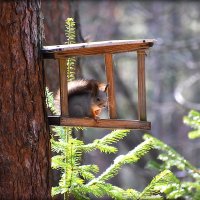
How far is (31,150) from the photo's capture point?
9.40 ft

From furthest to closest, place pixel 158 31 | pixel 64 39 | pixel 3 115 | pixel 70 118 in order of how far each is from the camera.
Answer: pixel 158 31 → pixel 64 39 → pixel 70 118 → pixel 3 115

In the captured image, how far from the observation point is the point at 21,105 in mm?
2820

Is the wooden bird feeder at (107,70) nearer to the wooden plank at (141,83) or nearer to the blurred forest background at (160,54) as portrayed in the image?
the wooden plank at (141,83)

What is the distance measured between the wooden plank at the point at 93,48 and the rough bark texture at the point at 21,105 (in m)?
0.09

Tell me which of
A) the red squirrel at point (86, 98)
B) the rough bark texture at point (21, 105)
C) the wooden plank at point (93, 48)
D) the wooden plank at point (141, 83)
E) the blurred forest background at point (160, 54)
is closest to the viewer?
the rough bark texture at point (21, 105)

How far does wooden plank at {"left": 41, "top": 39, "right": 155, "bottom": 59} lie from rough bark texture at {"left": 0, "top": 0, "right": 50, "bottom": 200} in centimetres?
9

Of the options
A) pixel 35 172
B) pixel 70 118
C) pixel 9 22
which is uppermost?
pixel 9 22

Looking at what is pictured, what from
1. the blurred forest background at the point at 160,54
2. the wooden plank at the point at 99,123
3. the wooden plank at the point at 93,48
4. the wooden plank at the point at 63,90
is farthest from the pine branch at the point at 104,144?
the blurred forest background at the point at 160,54

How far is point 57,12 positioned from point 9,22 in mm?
2585

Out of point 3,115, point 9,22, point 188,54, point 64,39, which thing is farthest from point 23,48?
point 188,54

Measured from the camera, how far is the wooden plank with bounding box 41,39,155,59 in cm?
295

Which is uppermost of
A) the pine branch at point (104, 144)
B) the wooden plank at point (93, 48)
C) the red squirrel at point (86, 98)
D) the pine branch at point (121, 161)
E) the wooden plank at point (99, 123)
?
the wooden plank at point (93, 48)

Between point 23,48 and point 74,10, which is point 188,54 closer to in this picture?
point 74,10

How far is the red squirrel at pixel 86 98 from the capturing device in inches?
124
